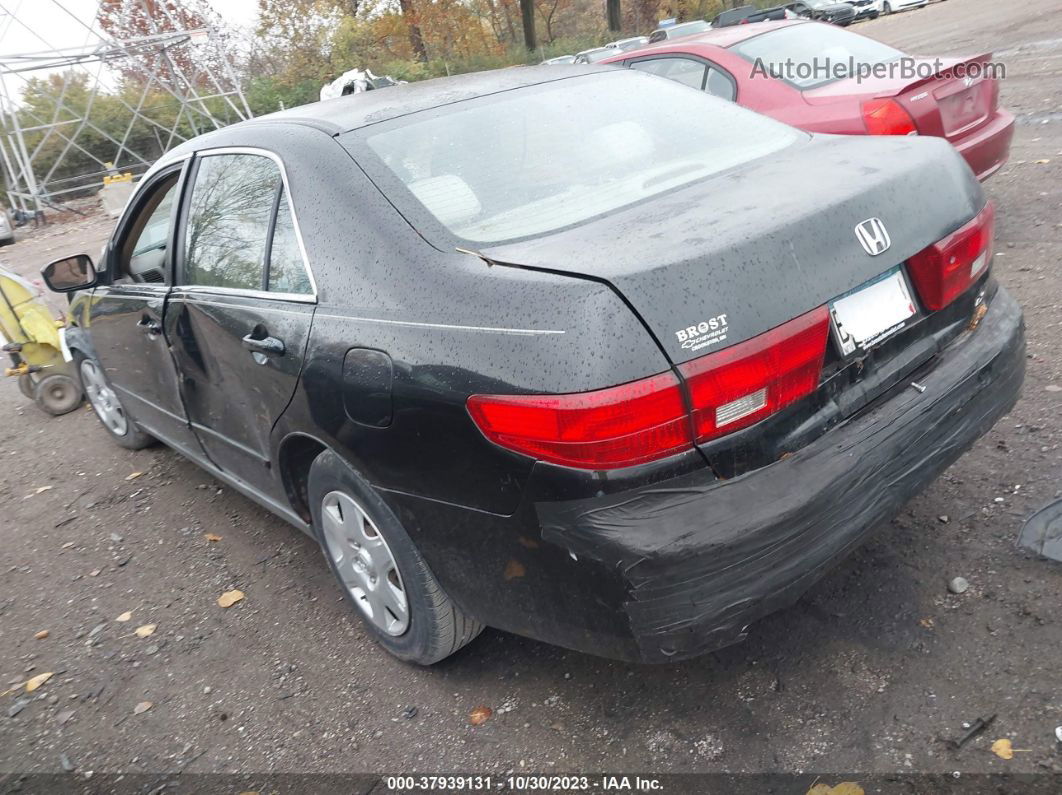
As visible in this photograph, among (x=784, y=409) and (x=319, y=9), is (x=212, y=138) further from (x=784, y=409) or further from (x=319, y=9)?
(x=319, y=9)

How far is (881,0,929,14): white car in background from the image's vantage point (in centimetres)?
3453

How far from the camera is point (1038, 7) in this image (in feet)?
70.6

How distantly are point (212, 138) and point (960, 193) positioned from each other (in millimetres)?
2826

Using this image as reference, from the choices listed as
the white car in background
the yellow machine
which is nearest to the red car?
the yellow machine

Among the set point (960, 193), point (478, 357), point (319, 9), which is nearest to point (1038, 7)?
point (960, 193)

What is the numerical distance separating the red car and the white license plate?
11.0ft

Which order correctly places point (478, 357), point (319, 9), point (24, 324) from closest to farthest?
point (478, 357) < point (24, 324) < point (319, 9)

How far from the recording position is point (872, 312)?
240cm

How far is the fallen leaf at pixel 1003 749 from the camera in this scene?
88.7 inches

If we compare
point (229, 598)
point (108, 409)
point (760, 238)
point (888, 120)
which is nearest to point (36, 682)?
point (229, 598)

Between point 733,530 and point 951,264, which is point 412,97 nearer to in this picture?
point 951,264

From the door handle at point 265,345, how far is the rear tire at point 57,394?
441 cm

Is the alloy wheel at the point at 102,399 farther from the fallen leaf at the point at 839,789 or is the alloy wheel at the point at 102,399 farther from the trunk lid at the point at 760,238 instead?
the fallen leaf at the point at 839,789

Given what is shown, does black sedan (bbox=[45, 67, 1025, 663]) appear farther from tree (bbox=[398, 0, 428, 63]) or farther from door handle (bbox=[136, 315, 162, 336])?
tree (bbox=[398, 0, 428, 63])
